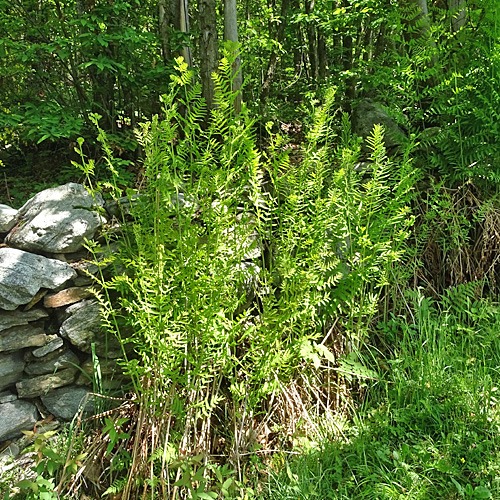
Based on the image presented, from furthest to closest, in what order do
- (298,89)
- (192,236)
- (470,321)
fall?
(298,89)
(470,321)
(192,236)

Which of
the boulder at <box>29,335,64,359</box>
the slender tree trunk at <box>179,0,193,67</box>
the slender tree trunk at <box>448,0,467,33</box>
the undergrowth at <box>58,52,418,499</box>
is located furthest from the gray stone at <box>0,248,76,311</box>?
the slender tree trunk at <box>448,0,467,33</box>

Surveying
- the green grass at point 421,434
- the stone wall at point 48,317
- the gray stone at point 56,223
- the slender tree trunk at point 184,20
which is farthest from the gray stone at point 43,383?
the slender tree trunk at point 184,20

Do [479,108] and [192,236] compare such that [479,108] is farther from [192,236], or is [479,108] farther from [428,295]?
[192,236]

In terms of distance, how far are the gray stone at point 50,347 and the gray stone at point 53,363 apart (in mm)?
43

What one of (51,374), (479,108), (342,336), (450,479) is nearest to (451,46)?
(479,108)

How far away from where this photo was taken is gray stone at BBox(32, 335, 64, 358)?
2.21m

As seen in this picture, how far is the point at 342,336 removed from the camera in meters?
2.37

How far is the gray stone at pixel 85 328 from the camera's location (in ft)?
7.38

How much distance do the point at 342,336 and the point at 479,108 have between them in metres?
1.68

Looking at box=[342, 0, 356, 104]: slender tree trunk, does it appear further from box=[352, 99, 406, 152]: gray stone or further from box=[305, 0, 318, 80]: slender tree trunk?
box=[352, 99, 406, 152]: gray stone

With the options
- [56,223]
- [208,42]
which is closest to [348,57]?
[208,42]

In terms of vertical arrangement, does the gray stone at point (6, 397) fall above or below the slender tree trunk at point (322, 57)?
below

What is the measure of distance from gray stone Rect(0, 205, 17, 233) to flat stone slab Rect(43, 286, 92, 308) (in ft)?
1.42

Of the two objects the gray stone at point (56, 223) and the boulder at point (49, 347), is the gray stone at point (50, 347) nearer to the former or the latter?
the boulder at point (49, 347)
